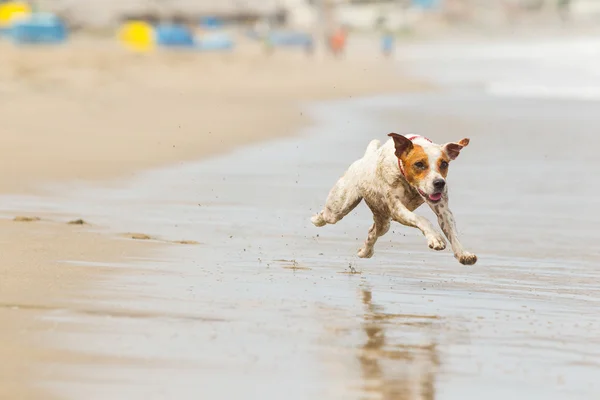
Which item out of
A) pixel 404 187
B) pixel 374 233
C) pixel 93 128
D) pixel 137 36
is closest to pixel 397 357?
pixel 404 187

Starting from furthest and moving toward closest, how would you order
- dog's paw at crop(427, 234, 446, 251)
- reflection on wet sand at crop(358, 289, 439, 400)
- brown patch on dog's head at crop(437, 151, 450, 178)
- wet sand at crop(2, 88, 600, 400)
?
brown patch on dog's head at crop(437, 151, 450, 178) < dog's paw at crop(427, 234, 446, 251) < wet sand at crop(2, 88, 600, 400) < reflection on wet sand at crop(358, 289, 439, 400)

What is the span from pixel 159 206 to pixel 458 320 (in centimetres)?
445

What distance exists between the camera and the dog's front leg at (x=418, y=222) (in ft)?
24.1

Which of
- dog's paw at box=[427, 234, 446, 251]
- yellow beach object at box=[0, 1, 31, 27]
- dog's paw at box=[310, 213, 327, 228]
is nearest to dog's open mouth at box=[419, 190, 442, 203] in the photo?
dog's paw at box=[427, 234, 446, 251]

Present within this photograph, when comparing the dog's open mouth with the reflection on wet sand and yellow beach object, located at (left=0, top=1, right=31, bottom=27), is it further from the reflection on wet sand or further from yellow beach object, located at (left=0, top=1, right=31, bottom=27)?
yellow beach object, located at (left=0, top=1, right=31, bottom=27)

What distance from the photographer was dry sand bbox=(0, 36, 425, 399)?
20.9ft

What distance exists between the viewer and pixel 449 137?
17312mm

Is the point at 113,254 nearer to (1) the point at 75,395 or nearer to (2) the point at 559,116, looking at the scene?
(1) the point at 75,395

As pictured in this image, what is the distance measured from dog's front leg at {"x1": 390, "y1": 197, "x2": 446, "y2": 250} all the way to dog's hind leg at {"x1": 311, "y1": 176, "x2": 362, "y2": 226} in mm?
493

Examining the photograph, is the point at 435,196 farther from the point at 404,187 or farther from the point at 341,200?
the point at 341,200

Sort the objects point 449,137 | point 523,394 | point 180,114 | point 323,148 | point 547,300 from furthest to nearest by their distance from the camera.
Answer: point 180,114
point 449,137
point 323,148
point 547,300
point 523,394

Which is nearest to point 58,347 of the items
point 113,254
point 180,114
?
point 113,254

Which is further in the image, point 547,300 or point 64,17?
point 64,17

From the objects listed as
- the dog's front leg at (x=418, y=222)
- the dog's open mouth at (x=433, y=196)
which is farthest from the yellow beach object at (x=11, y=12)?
the dog's open mouth at (x=433, y=196)
